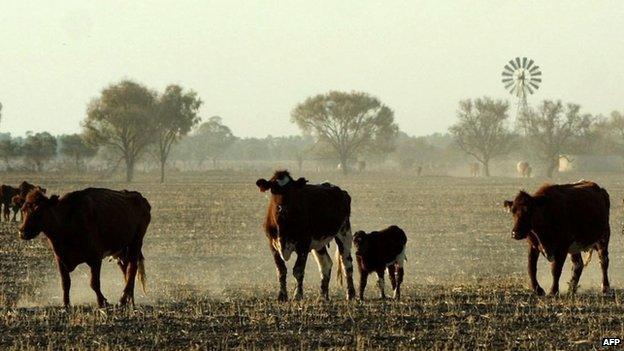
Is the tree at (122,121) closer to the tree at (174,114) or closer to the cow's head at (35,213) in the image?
the tree at (174,114)

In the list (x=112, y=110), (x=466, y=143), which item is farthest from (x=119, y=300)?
(x=466, y=143)

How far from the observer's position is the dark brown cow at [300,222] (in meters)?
18.0

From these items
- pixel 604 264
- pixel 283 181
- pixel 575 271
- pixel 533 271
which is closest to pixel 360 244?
pixel 283 181

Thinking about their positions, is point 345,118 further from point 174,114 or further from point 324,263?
point 324,263

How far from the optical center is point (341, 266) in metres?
19.8

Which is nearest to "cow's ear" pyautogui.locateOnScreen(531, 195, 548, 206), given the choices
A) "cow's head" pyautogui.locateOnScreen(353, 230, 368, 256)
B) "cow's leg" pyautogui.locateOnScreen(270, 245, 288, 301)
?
"cow's head" pyautogui.locateOnScreen(353, 230, 368, 256)

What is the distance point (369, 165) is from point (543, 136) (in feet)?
201

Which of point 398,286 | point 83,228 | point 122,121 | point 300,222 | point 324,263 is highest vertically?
point 122,121

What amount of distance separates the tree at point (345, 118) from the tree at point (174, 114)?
33.9 metres

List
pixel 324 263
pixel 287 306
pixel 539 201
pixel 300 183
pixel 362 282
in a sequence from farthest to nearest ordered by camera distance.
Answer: pixel 324 263 < pixel 539 201 < pixel 300 183 < pixel 362 282 < pixel 287 306

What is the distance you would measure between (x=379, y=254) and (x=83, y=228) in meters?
4.94

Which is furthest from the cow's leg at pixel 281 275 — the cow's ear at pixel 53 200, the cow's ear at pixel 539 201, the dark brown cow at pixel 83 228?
the cow's ear at pixel 539 201

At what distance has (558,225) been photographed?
18.7 meters

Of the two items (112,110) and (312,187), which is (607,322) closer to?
(312,187)
